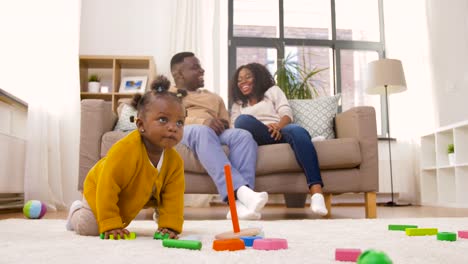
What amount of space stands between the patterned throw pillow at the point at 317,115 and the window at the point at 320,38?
1888 mm

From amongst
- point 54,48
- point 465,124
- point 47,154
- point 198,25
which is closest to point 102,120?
point 47,154

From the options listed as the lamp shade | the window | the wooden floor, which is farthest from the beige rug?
the window

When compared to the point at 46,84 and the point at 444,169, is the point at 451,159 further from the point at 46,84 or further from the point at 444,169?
the point at 46,84

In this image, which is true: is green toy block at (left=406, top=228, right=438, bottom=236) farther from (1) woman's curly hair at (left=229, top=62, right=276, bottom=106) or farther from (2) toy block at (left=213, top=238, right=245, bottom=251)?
(1) woman's curly hair at (left=229, top=62, right=276, bottom=106)

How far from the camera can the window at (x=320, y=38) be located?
489 cm

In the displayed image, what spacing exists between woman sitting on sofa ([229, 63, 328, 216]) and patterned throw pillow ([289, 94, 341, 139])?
0.67ft

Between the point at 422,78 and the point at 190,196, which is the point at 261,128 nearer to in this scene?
the point at 190,196

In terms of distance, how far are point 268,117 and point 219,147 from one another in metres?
0.59

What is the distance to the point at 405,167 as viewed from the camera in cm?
458

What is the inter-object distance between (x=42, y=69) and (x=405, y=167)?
11.3 feet

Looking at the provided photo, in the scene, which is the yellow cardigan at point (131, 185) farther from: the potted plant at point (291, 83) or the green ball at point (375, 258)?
the potted plant at point (291, 83)

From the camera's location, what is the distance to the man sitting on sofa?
200 centimetres

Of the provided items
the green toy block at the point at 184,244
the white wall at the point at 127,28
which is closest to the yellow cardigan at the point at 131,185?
the green toy block at the point at 184,244

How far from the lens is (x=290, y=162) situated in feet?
7.86
